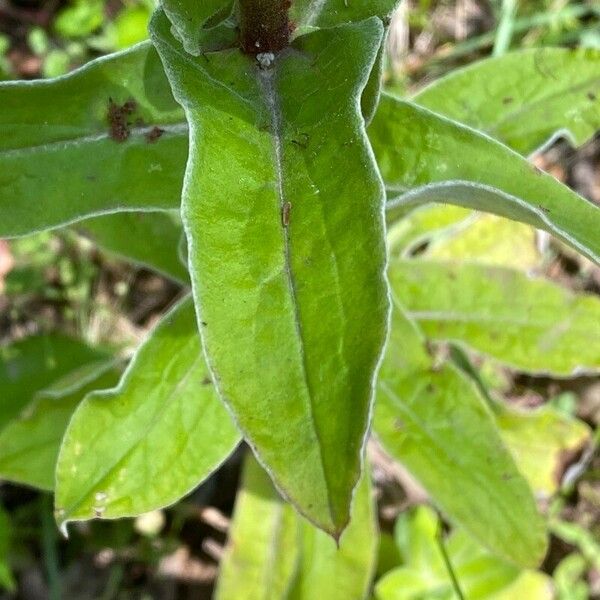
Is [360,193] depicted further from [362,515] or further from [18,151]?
[362,515]

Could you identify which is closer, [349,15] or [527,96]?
[349,15]

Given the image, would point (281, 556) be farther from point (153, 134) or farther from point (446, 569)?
point (153, 134)

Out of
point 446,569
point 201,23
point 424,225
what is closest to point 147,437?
point 201,23

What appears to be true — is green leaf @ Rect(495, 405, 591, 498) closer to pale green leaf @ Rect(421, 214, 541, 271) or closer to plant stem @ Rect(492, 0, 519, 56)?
pale green leaf @ Rect(421, 214, 541, 271)

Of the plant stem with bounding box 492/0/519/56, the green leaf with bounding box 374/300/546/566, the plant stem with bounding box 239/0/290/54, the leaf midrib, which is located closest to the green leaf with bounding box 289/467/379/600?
the green leaf with bounding box 374/300/546/566

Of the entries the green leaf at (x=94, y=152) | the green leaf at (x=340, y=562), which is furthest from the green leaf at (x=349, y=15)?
the green leaf at (x=340, y=562)

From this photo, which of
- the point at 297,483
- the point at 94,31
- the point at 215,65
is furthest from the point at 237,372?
the point at 94,31
